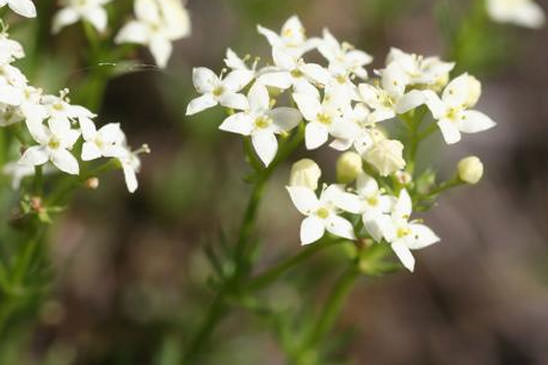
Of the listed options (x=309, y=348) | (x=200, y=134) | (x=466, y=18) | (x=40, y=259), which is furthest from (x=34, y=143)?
(x=466, y=18)

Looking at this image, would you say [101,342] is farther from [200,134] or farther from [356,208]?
[356,208]

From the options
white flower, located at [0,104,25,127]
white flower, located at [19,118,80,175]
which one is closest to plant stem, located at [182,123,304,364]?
white flower, located at [19,118,80,175]

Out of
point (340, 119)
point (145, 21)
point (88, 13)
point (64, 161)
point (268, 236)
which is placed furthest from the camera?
point (268, 236)

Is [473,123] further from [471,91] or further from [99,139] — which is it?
[99,139]

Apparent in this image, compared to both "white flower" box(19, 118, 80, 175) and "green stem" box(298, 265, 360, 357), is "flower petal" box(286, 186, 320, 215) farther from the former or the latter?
"white flower" box(19, 118, 80, 175)

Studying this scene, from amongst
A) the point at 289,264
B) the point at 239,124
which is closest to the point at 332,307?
the point at 289,264

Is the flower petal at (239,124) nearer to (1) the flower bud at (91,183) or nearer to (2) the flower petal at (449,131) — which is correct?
(1) the flower bud at (91,183)

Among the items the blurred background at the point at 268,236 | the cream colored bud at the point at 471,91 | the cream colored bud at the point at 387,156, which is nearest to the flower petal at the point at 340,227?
the cream colored bud at the point at 387,156
